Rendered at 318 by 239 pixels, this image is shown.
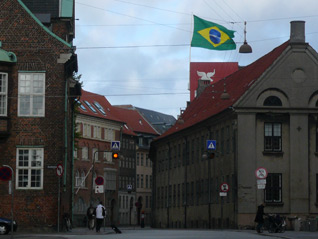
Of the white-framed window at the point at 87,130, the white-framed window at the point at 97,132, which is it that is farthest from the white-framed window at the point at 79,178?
the white-framed window at the point at 97,132

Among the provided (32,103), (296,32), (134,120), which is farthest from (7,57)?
(134,120)

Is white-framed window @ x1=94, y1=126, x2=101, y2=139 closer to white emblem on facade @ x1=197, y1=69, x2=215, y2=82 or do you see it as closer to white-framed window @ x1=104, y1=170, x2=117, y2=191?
white-framed window @ x1=104, y1=170, x2=117, y2=191

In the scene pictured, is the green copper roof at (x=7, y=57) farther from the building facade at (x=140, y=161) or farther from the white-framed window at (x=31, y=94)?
the building facade at (x=140, y=161)

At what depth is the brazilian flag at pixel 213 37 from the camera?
51719 mm

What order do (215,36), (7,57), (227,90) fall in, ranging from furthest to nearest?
(227,90), (215,36), (7,57)

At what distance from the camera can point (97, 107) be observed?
128 meters

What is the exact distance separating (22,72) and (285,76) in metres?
24.9

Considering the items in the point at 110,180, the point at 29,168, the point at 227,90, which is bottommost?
the point at 29,168

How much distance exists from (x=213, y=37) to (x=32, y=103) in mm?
10703

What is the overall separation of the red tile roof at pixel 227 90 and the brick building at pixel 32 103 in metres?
21.6

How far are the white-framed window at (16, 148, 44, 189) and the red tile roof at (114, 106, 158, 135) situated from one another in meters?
92.6

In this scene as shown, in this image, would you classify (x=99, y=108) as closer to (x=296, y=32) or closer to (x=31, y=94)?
(x=296, y=32)

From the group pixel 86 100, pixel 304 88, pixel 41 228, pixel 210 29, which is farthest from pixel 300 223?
pixel 86 100

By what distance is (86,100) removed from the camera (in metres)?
126
